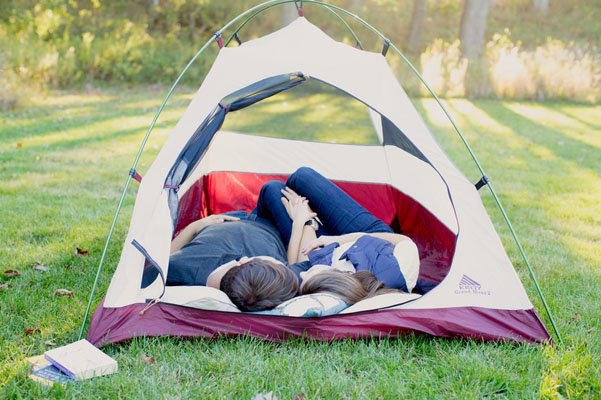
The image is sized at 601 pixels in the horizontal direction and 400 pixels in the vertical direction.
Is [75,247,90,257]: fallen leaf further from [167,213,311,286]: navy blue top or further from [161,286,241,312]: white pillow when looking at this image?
[161,286,241,312]: white pillow

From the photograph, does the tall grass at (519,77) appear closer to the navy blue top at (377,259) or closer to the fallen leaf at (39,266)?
the navy blue top at (377,259)

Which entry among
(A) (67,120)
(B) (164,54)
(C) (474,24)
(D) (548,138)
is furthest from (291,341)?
(C) (474,24)

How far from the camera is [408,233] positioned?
334cm

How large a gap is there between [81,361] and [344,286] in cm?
97

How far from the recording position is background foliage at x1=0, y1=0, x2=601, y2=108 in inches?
347

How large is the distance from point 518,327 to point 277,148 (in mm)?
2149

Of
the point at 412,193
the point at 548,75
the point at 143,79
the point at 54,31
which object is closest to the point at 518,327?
the point at 412,193

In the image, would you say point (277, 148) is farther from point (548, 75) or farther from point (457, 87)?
point (548, 75)

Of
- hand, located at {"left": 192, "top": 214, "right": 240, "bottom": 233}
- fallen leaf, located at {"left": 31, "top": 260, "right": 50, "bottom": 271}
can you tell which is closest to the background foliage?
fallen leaf, located at {"left": 31, "top": 260, "right": 50, "bottom": 271}

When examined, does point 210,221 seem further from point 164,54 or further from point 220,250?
point 164,54

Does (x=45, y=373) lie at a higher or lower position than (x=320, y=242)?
lower

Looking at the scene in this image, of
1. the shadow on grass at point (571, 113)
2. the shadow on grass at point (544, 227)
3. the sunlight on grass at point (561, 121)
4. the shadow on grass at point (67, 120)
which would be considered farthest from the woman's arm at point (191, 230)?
the shadow on grass at point (571, 113)

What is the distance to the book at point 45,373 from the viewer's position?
1.74 metres

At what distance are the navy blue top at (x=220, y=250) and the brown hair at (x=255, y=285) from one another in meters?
0.24
